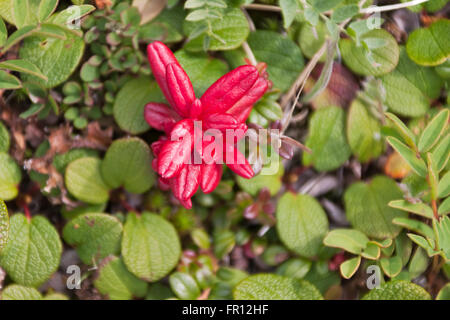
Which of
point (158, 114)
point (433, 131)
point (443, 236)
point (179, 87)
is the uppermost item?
point (179, 87)

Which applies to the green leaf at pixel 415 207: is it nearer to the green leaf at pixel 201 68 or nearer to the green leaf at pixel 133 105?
the green leaf at pixel 201 68

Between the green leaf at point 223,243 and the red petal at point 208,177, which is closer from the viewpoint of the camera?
the red petal at point 208,177

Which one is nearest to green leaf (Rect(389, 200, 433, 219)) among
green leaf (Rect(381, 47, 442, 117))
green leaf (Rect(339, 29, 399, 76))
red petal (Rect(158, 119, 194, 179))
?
green leaf (Rect(381, 47, 442, 117))

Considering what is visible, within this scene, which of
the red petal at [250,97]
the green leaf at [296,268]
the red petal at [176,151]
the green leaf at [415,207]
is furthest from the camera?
the green leaf at [296,268]

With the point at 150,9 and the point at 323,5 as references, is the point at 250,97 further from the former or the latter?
the point at 150,9

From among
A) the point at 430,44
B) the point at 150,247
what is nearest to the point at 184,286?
Result: the point at 150,247

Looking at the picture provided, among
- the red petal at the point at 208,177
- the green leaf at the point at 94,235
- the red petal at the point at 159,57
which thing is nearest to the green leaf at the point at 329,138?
the red petal at the point at 208,177
